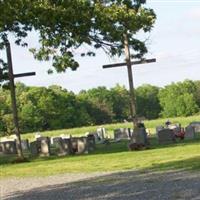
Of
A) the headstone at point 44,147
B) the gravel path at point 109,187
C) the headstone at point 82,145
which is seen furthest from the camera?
the headstone at point 44,147

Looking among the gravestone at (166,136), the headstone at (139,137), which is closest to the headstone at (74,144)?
the headstone at (139,137)

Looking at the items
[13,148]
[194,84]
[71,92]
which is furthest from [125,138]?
[194,84]

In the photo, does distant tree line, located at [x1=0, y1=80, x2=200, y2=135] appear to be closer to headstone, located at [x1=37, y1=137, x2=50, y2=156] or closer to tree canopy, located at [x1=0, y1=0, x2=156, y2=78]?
headstone, located at [x1=37, y1=137, x2=50, y2=156]

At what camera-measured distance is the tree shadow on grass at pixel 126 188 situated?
37.5ft

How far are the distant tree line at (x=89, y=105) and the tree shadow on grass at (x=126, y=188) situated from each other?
75.8 meters

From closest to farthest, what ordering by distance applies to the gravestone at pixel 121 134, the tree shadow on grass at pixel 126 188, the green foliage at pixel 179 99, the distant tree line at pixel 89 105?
the tree shadow on grass at pixel 126 188 → the gravestone at pixel 121 134 → the distant tree line at pixel 89 105 → the green foliage at pixel 179 99

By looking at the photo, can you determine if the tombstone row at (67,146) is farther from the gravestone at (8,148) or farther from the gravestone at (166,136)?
the gravestone at (8,148)

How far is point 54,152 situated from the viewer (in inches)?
1236

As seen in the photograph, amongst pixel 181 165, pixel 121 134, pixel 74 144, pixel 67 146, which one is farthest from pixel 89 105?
pixel 181 165

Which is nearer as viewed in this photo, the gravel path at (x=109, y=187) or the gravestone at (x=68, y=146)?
the gravel path at (x=109, y=187)

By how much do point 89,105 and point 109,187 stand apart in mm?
116913

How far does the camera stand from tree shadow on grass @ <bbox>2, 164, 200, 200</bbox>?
37.5 ft

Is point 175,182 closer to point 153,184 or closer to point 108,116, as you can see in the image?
point 153,184

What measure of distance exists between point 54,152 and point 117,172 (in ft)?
47.6
